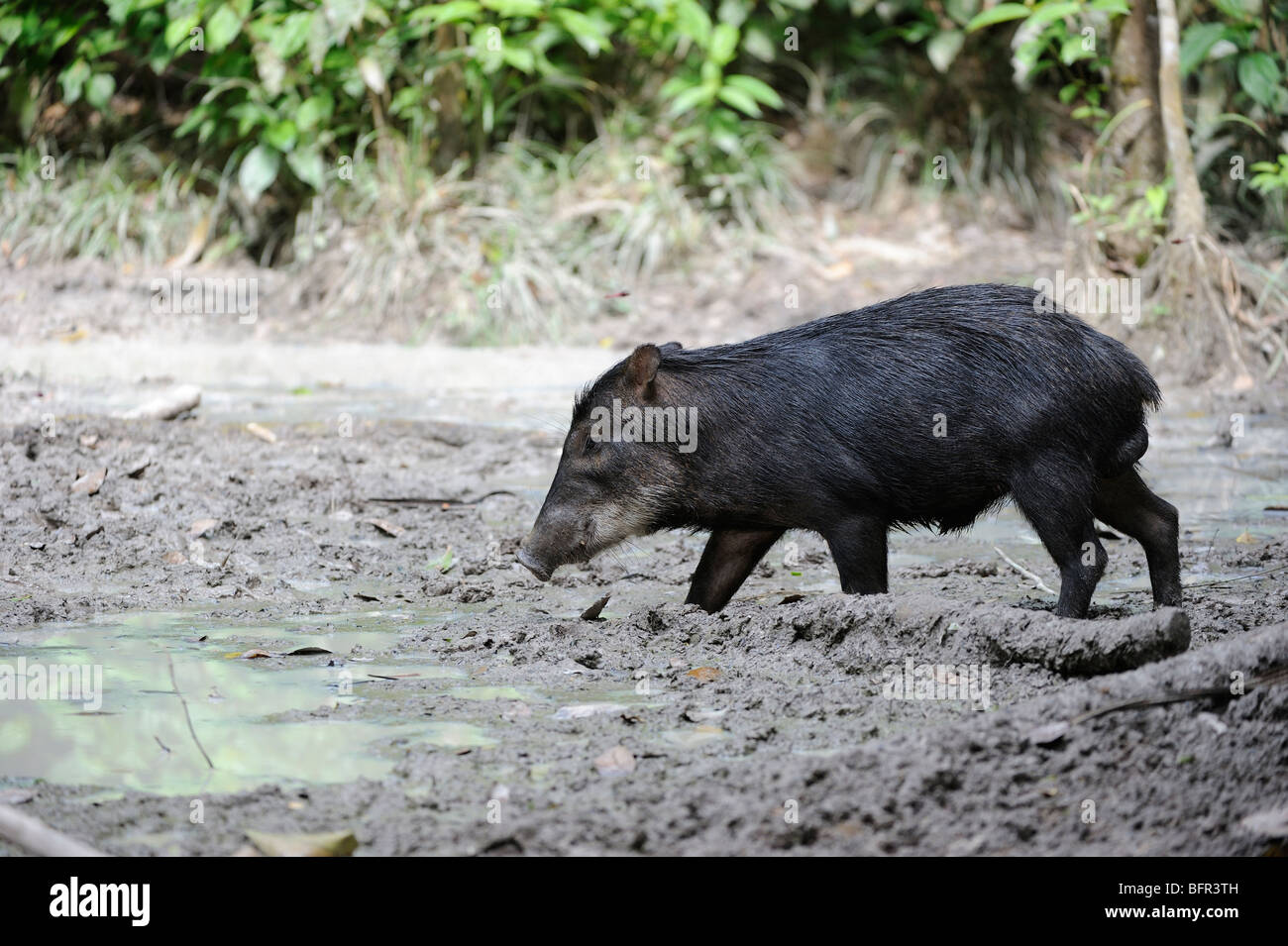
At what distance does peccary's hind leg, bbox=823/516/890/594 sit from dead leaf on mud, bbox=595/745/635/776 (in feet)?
5.54

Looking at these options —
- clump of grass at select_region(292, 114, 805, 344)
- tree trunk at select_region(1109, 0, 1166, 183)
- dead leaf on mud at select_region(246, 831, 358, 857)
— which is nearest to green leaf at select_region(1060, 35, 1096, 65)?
tree trunk at select_region(1109, 0, 1166, 183)

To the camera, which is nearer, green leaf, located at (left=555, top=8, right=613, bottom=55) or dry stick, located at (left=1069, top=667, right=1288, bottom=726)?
dry stick, located at (left=1069, top=667, right=1288, bottom=726)

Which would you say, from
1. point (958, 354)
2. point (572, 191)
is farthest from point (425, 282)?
point (958, 354)

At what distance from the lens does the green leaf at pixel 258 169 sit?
11.6 m

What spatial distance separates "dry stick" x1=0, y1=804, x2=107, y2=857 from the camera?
8.59 feet

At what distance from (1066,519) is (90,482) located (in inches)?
163

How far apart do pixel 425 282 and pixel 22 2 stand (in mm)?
4614

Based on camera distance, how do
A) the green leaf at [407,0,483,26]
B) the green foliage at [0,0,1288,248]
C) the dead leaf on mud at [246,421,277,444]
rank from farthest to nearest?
the green foliage at [0,0,1288,248] → the green leaf at [407,0,483,26] → the dead leaf on mud at [246,421,277,444]

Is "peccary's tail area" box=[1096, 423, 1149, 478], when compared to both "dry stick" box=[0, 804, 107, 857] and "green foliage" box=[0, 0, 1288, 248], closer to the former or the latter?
"dry stick" box=[0, 804, 107, 857]

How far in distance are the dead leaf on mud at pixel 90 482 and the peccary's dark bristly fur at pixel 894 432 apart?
2.25m

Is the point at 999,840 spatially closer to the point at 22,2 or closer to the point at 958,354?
the point at 958,354

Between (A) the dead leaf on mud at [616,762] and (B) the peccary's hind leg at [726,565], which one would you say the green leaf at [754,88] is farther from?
(A) the dead leaf on mud at [616,762]

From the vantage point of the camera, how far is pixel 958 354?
497cm

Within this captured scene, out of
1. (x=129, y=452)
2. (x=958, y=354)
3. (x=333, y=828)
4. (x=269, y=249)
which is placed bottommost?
→ (x=333, y=828)
